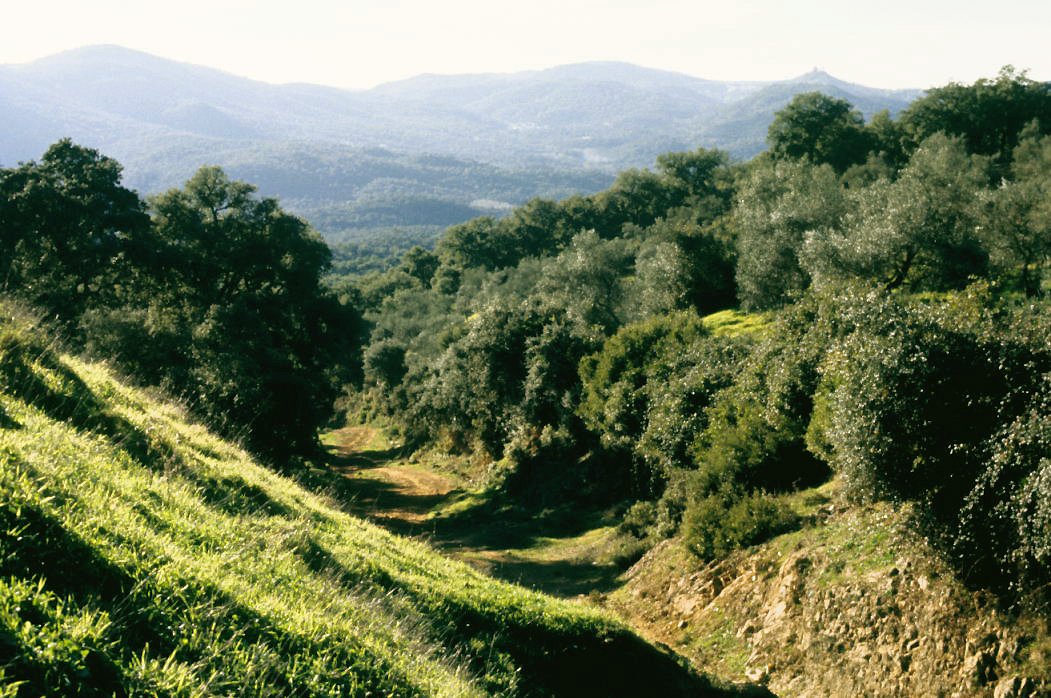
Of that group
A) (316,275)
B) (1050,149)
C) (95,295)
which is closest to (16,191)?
(95,295)

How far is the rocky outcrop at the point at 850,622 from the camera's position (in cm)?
1018

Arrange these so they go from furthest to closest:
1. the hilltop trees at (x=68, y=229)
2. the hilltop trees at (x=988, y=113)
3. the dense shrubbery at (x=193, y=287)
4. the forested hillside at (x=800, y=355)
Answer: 1. the hilltop trees at (x=988, y=113)
2. the hilltop trees at (x=68, y=229)
3. the dense shrubbery at (x=193, y=287)
4. the forested hillside at (x=800, y=355)

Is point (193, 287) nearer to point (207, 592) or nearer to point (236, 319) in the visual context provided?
point (236, 319)

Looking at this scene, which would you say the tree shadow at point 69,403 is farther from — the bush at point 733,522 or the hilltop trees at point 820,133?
the hilltop trees at point 820,133

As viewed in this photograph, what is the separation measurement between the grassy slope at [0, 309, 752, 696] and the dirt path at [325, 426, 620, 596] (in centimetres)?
515

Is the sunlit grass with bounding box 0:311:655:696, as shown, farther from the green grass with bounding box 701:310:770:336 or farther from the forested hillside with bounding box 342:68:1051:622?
the green grass with bounding box 701:310:770:336

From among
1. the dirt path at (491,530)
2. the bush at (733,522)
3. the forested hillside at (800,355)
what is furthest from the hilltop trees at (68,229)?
the bush at (733,522)

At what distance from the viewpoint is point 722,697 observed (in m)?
9.84

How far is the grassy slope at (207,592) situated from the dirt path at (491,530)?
515 cm

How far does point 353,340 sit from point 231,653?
3281 cm

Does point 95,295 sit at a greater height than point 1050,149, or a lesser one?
lesser

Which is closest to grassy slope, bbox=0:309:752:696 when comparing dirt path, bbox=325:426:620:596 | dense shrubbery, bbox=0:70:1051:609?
dirt path, bbox=325:426:620:596

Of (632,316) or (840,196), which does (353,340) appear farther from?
(840,196)

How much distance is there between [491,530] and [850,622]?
18.9m
